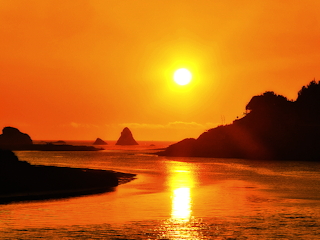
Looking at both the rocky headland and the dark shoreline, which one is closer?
the dark shoreline

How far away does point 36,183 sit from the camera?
59344 millimetres

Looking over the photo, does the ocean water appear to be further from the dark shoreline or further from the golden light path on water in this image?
the dark shoreline

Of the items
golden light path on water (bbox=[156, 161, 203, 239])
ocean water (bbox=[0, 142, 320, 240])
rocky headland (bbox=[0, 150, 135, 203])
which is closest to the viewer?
golden light path on water (bbox=[156, 161, 203, 239])

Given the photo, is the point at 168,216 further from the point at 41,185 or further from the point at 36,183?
the point at 36,183

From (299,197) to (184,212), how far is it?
64.9 ft

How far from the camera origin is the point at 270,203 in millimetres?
51938

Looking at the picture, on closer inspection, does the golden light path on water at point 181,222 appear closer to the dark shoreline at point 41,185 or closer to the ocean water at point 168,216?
the ocean water at point 168,216

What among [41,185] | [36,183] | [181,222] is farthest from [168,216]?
[36,183]

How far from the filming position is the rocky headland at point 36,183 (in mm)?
54688

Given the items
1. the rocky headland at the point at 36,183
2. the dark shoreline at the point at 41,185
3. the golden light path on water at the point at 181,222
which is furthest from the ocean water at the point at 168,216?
the rocky headland at the point at 36,183

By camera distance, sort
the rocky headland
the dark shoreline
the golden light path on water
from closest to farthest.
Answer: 1. the golden light path on water
2. the dark shoreline
3. the rocky headland

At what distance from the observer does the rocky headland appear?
5469cm

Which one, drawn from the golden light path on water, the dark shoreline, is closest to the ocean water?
the golden light path on water

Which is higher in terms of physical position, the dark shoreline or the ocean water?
the dark shoreline
